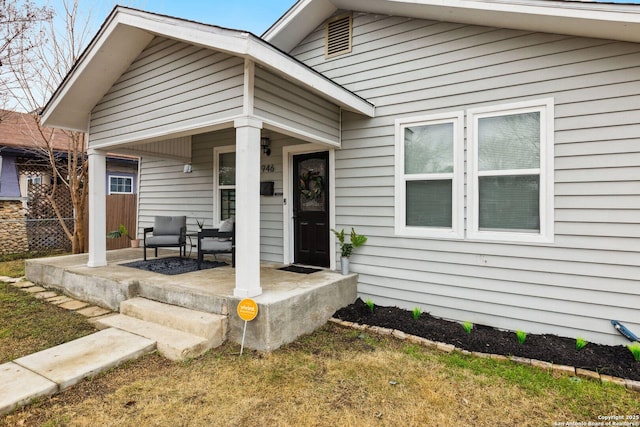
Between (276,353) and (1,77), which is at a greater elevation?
(1,77)

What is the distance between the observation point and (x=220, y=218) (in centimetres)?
659

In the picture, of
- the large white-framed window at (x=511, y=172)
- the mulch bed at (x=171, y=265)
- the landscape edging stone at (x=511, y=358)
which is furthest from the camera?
the mulch bed at (x=171, y=265)

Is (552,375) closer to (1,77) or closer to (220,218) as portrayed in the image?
(220,218)

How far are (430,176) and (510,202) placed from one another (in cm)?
96

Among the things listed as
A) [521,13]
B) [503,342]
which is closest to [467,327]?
[503,342]

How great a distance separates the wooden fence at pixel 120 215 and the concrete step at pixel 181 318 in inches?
209

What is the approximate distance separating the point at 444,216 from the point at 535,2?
240cm

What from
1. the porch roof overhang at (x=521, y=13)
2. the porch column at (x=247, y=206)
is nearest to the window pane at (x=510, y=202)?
the porch roof overhang at (x=521, y=13)

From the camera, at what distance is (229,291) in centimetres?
379

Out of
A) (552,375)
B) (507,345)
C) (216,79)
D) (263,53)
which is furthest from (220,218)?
(552,375)

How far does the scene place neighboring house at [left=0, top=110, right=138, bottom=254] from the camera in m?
8.80

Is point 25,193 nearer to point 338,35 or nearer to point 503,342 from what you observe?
point 338,35

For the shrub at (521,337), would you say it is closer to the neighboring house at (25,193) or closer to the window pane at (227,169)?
the window pane at (227,169)

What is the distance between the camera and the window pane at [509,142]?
376cm
